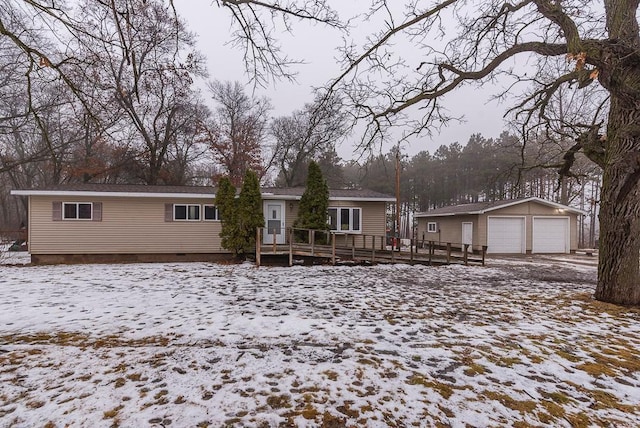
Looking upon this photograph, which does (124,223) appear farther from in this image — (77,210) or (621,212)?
(621,212)

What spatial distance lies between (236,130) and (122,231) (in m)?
15.0

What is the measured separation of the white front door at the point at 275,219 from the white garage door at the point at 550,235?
13834 millimetres

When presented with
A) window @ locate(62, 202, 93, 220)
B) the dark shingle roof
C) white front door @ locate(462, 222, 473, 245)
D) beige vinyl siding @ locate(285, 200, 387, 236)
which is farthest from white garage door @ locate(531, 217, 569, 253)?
window @ locate(62, 202, 93, 220)

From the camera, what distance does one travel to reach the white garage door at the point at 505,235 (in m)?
17.0

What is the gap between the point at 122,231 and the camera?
12500 millimetres

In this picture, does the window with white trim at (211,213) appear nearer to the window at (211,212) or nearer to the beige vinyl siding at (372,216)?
the window at (211,212)

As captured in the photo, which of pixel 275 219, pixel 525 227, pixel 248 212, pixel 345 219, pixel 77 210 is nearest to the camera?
pixel 248 212

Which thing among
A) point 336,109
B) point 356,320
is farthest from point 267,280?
point 336,109

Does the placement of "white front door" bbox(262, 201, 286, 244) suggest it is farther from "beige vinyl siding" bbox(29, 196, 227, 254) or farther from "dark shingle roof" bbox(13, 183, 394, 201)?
"beige vinyl siding" bbox(29, 196, 227, 254)

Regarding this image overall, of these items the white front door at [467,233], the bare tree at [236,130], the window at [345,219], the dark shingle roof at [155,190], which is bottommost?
the white front door at [467,233]

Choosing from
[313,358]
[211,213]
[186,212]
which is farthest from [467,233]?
[313,358]

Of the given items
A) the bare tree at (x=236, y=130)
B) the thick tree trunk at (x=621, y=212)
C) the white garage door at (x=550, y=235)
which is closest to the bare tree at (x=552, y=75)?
the thick tree trunk at (x=621, y=212)

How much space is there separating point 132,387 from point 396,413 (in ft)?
7.81

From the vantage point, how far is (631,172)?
17.4 feet
